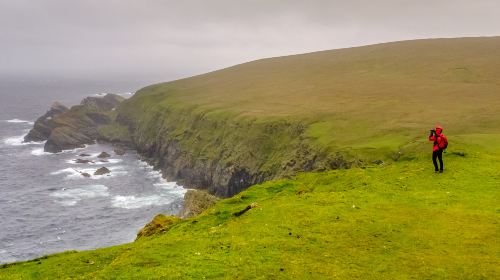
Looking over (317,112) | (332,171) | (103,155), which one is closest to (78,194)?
(103,155)

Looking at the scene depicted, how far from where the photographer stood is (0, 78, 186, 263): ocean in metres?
73.4

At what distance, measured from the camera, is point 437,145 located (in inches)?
1217

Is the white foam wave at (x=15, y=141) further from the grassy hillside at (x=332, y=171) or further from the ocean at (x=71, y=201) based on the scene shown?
the grassy hillside at (x=332, y=171)

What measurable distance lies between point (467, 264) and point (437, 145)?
14390 millimetres

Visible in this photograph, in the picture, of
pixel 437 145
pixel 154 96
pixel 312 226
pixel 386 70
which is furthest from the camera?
pixel 154 96

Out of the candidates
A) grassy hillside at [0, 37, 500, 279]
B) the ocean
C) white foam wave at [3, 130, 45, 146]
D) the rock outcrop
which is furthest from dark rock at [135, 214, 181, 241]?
white foam wave at [3, 130, 45, 146]

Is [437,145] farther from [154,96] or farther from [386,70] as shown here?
[154,96]

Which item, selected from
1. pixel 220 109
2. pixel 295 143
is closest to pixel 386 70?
pixel 220 109

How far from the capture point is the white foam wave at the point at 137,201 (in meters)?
91.0

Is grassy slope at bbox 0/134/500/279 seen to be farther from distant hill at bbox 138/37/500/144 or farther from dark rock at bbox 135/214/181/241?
distant hill at bbox 138/37/500/144

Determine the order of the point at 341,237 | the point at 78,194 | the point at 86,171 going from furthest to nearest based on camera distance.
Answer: the point at 86,171, the point at 78,194, the point at 341,237

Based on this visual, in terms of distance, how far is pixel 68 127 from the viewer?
159 metres

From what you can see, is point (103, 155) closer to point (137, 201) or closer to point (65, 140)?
point (65, 140)

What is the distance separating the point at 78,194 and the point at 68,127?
6768 cm
